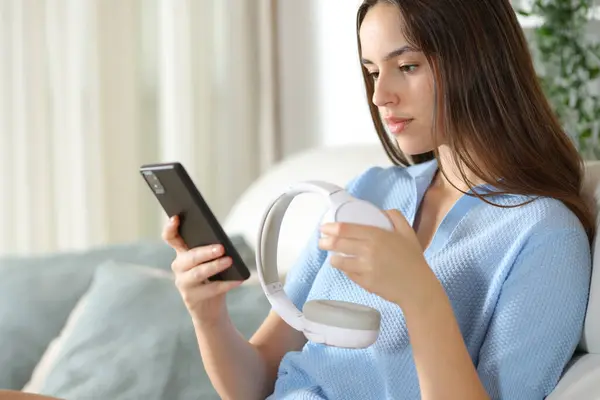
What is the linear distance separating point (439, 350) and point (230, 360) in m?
0.40

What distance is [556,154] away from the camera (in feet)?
4.03

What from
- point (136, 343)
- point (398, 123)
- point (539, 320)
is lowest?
point (136, 343)

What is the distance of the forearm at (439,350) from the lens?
0.98 meters

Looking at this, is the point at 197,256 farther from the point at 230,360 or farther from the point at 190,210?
the point at 230,360

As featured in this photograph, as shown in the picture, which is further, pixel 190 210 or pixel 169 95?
pixel 169 95

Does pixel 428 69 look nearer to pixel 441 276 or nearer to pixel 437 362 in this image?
pixel 441 276

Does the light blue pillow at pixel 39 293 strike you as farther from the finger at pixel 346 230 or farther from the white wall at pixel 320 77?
the white wall at pixel 320 77

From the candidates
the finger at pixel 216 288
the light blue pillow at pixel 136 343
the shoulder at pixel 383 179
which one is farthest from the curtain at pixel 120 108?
the finger at pixel 216 288

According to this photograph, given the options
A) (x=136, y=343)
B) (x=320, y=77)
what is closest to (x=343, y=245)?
(x=136, y=343)

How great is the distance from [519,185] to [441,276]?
16 cm

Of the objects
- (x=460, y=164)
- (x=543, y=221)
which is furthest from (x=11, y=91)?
(x=543, y=221)

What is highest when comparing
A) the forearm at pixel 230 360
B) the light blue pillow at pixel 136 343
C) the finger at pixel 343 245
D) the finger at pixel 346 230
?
the finger at pixel 346 230

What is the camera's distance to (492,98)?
3.91ft

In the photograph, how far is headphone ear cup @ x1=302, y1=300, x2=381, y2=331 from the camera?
1000mm
